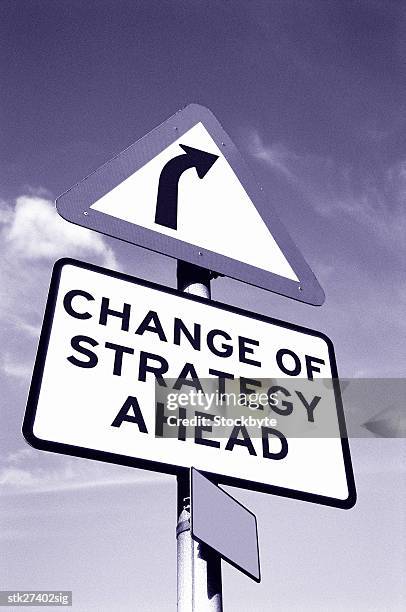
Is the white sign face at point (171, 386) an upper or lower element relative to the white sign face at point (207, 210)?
lower

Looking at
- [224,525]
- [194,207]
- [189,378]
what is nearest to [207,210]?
[194,207]

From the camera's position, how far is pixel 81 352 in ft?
3.44

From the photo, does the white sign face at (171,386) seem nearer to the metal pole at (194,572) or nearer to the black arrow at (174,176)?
the metal pole at (194,572)

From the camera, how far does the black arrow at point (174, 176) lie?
4.84 feet

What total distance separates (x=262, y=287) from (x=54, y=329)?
63 cm

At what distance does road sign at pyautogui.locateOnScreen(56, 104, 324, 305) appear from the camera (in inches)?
55.7

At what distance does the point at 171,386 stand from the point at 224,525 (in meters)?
0.28

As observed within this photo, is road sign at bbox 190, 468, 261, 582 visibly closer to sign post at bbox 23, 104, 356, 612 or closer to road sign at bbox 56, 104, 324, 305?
sign post at bbox 23, 104, 356, 612

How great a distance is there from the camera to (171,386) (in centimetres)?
109

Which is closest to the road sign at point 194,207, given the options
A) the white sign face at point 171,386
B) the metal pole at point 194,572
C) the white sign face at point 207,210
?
the white sign face at point 207,210

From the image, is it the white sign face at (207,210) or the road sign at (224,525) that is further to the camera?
the white sign face at (207,210)

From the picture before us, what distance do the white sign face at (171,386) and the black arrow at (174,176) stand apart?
0.30 m

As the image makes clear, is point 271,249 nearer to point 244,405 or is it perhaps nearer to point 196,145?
point 196,145

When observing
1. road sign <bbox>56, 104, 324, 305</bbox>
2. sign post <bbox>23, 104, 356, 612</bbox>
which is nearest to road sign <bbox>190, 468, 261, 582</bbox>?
sign post <bbox>23, 104, 356, 612</bbox>
